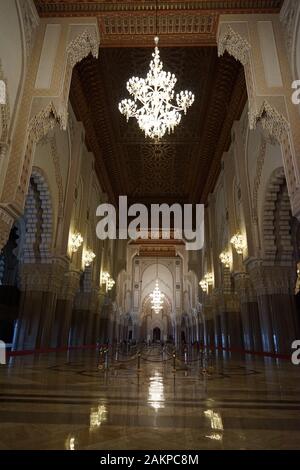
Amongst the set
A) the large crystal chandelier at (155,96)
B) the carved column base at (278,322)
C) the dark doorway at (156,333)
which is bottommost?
the carved column base at (278,322)

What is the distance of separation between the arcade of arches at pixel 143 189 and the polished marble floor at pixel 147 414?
0.02 m

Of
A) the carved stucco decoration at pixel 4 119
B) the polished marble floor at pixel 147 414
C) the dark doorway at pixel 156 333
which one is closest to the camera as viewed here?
the polished marble floor at pixel 147 414

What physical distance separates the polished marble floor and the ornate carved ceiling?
21.8 feet

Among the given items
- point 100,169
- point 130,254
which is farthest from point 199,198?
point 130,254

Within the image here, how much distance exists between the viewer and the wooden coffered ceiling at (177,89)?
602 cm

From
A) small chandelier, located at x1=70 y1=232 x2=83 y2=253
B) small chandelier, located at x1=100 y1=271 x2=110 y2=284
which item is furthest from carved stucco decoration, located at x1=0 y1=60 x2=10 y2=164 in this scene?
small chandelier, located at x1=100 y1=271 x2=110 y2=284

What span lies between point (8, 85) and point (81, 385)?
4.60 metres

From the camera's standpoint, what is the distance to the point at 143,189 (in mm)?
14898

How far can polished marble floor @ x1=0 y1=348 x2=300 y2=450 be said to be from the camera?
1.64 m

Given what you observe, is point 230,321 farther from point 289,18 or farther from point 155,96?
point 289,18

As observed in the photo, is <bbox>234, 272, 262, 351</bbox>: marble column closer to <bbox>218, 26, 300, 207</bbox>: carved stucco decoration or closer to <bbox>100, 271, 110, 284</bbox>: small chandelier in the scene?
<bbox>218, 26, 300, 207</bbox>: carved stucco decoration

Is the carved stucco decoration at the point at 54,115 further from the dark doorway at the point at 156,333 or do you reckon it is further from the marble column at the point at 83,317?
the dark doorway at the point at 156,333

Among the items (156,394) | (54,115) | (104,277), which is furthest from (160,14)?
(104,277)

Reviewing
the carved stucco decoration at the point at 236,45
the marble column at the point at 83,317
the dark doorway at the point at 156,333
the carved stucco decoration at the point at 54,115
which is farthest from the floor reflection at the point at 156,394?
the dark doorway at the point at 156,333
